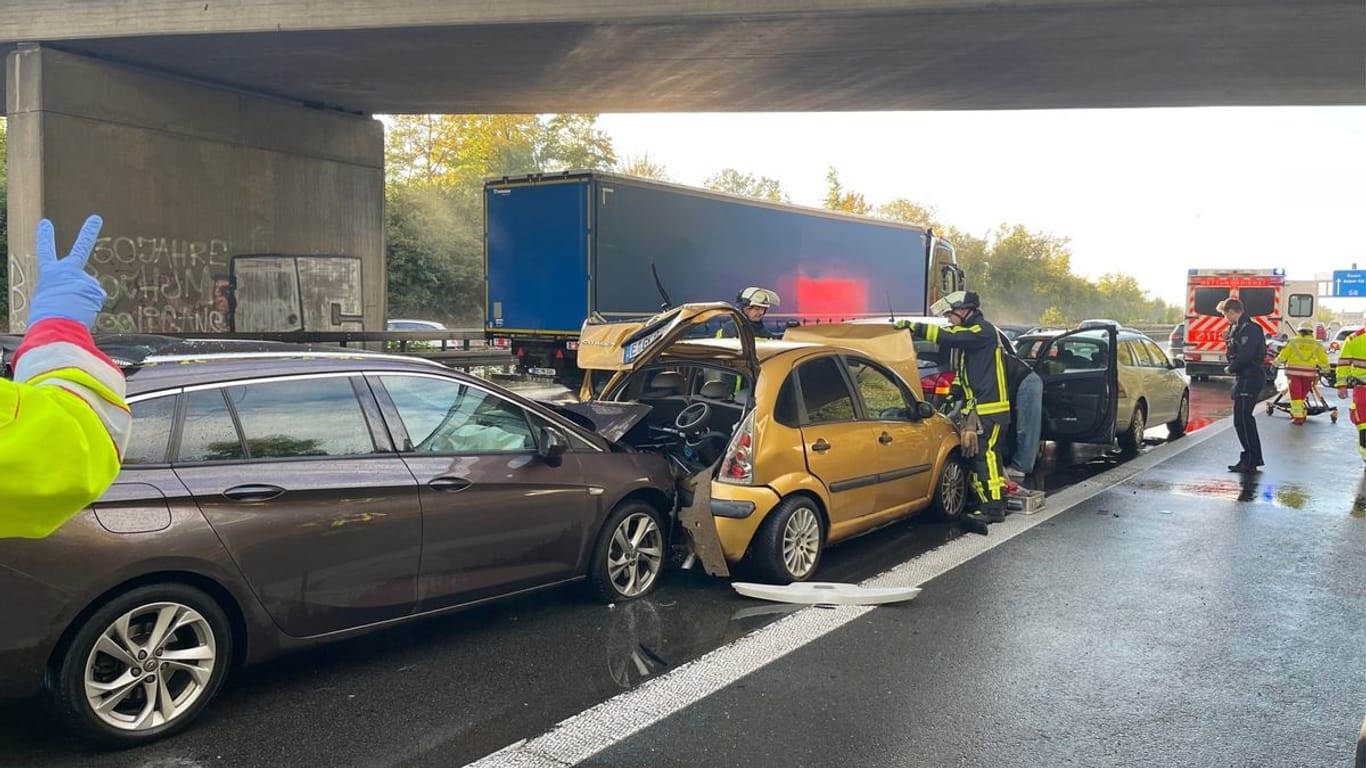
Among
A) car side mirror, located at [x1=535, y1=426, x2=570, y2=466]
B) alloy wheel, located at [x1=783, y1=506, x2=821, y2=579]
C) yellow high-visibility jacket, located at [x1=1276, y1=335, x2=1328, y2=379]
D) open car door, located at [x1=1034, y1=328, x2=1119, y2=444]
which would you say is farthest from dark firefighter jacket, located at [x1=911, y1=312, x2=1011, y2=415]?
yellow high-visibility jacket, located at [x1=1276, y1=335, x2=1328, y2=379]

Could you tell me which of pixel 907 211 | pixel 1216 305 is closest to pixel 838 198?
pixel 907 211

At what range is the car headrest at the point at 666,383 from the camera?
20.9 feet

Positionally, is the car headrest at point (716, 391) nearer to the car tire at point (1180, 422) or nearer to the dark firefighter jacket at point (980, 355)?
Answer: the dark firefighter jacket at point (980, 355)

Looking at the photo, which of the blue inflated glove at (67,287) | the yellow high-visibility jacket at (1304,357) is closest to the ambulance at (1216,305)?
the yellow high-visibility jacket at (1304,357)

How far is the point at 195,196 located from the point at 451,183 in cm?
2431

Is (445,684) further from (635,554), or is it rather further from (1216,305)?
(1216,305)

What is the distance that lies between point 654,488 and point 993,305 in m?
55.4

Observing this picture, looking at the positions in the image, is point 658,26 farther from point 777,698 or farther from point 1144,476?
point 777,698

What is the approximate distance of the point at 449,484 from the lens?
14.5 ft

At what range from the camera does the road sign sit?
4644 cm

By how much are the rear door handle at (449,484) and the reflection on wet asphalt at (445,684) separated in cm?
83

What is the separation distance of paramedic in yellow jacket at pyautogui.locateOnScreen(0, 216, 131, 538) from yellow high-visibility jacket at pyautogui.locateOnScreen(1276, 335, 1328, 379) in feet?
54.2

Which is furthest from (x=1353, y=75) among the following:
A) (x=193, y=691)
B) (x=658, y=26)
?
(x=193, y=691)

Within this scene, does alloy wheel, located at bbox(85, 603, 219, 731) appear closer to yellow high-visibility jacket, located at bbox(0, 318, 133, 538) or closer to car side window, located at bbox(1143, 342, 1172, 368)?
yellow high-visibility jacket, located at bbox(0, 318, 133, 538)
